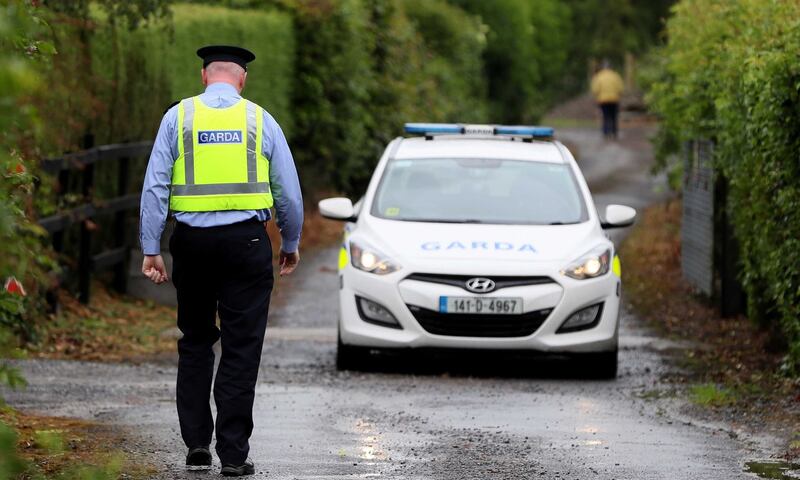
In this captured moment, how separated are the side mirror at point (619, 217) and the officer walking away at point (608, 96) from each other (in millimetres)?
26037

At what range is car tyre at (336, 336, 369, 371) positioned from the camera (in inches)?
428

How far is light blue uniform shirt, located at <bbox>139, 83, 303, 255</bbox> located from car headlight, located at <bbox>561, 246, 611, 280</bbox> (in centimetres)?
398

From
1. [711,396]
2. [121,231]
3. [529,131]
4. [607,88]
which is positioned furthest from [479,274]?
[607,88]

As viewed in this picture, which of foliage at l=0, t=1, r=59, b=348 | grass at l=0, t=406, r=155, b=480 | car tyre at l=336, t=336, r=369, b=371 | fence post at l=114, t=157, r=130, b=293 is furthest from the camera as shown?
fence post at l=114, t=157, r=130, b=293

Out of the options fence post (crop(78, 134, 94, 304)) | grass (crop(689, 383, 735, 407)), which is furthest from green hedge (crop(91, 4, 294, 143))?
grass (crop(689, 383, 735, 407))

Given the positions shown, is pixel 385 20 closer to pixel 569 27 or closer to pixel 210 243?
pixel 210 243

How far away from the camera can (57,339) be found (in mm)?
12172

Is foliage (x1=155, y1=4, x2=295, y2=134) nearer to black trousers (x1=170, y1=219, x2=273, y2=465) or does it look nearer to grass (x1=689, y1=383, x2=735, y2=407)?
grass (x1=689, y1=383, x2=735, y2=407)

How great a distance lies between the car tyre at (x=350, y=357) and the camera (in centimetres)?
1086

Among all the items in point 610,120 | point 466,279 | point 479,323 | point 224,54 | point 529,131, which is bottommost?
point 610,120

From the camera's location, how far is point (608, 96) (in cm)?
3697

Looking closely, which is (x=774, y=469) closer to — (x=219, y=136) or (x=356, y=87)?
(x=219, y=136)

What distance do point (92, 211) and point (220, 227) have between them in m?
7.28

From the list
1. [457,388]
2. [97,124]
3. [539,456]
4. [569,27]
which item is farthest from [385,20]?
[569,27]
